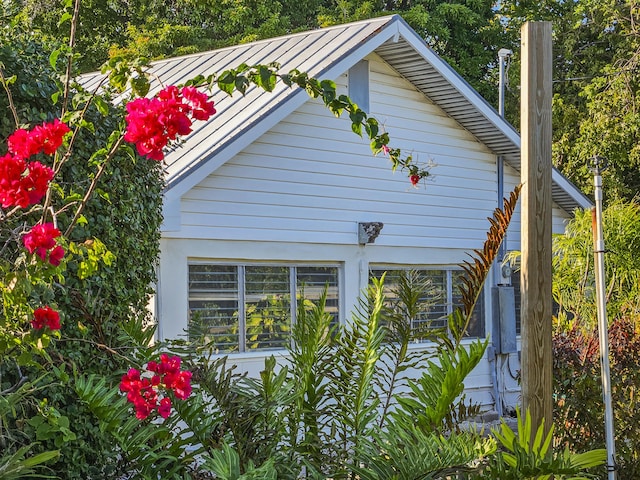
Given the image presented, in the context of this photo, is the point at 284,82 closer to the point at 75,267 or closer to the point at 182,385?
the point at 182,385

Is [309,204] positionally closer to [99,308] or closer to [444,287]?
[444,287]

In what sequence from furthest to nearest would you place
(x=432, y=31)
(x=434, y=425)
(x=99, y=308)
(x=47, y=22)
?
(x=432, y=31), (x=47, y=22), (x=99, y=308), (x=434, y=425)

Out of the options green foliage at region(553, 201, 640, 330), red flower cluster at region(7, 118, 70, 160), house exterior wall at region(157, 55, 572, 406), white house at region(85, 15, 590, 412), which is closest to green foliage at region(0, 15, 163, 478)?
red flower cluster at region(7, 118, 70, 160)

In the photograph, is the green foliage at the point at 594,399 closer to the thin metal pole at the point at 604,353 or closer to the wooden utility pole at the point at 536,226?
the thin metal pole at the point at 604,353

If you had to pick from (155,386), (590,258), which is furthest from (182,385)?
(590,258)

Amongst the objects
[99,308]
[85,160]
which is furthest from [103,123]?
[99,308]

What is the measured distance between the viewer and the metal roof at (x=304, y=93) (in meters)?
9.98

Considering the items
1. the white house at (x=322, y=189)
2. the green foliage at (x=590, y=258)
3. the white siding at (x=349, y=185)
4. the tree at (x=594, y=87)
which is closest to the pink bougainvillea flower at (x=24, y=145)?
the white house at (x=322, y=189)

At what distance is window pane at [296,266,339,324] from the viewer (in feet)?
37.5

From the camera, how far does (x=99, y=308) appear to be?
5.19 metres

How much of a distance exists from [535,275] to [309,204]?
18.9 ft

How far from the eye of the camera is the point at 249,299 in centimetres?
1084

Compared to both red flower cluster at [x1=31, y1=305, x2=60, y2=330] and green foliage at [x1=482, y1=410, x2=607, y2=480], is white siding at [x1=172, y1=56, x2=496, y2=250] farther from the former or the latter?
green foliage at [x1=482, y1=410, x2=607, y2=480]

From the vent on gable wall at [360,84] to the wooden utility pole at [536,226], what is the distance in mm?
6238
